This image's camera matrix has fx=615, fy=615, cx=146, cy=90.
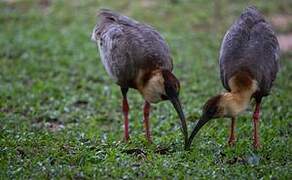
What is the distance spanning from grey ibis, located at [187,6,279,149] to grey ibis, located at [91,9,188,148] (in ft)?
1.82

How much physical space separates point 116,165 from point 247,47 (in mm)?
2304

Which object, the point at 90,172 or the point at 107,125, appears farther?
the point at 107,125

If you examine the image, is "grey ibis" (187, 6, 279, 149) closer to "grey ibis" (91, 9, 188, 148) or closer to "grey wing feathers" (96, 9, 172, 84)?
"grey ibis" (91, 9, 188, 148)

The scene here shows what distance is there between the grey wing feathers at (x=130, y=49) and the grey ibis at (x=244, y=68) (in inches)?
32.3

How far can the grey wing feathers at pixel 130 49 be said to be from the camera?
7648 millimetres

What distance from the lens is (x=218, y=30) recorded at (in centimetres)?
1662

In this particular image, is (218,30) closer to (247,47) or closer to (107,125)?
(107,125)

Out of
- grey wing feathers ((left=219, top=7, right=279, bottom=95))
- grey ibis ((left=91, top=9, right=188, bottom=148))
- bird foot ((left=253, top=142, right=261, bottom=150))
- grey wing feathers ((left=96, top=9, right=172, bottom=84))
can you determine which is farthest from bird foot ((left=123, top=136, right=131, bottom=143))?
bird foot ((left=253, top=142, right=261, bottom=150))

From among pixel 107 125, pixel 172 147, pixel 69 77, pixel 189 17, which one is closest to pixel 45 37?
pixel 69 77

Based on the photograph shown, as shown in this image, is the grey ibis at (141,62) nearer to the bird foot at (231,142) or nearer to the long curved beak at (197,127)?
the long curved beak at (197,127)

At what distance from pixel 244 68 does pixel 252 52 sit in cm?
29

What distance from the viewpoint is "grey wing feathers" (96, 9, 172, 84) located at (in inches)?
301

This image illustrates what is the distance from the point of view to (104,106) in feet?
34.5

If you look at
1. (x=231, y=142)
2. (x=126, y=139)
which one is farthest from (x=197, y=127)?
(x=126, y=139)
